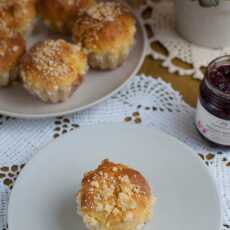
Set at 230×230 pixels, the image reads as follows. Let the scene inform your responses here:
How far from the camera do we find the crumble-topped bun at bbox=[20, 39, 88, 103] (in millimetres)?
A: 1328

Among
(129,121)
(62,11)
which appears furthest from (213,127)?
(62,11)

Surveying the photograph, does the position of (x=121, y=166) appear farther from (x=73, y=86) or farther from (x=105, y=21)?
(x=105, y=21)

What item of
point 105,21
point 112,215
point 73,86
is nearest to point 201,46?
point 105,21

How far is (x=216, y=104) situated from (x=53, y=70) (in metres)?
0.44

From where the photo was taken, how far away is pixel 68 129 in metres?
1.37

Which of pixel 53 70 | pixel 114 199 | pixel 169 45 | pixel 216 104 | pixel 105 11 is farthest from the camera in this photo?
pixel 169 45

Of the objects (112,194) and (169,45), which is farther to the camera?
(169,45)

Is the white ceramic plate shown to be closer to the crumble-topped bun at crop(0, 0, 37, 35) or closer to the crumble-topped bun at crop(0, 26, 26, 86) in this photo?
the crumble-topped bun at crop(0, 26, 26, 86)

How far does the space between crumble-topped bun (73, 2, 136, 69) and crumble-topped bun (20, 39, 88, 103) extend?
1.9 inches

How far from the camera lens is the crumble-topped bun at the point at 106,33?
1400 mm

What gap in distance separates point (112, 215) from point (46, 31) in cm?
73

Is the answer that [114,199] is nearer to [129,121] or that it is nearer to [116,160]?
[116,160]

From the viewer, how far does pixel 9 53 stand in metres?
1.38

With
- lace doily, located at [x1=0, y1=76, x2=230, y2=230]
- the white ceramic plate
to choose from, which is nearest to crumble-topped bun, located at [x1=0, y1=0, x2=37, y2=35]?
lace doily, located at [x1=0, y1=76, x2=230, y2=230]
